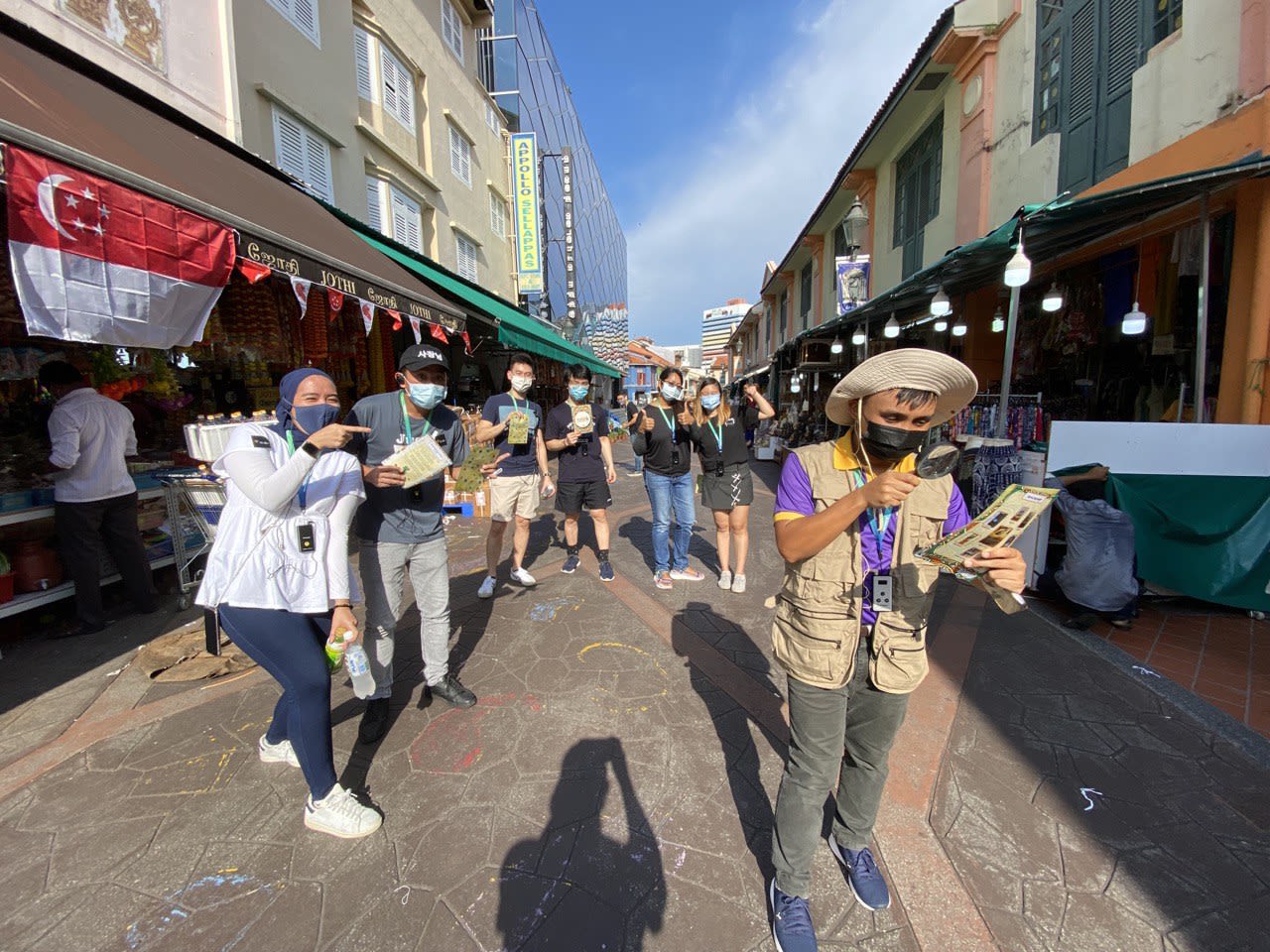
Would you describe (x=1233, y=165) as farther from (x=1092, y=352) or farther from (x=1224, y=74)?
(x=1092, y=352)

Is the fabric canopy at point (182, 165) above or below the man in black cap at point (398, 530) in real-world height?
above

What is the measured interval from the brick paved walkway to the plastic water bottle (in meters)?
→ 0.47

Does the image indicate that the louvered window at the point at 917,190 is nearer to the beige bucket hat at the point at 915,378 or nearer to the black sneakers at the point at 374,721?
the beige bucket hat at the point at 915,378

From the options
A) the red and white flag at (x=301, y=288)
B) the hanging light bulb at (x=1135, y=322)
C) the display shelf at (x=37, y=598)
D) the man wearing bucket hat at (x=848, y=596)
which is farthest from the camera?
the hanging light bulb at (x=1135, y=322)

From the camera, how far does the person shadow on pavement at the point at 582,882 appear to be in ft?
Answer: 5.74

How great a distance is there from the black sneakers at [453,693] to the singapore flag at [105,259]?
9.51ft

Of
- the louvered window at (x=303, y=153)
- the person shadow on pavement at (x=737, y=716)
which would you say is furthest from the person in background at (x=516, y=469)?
the louvered window at (x=303, y=153)

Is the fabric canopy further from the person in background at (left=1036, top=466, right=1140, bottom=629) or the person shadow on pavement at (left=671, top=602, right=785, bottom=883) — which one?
the person in background at (left=1036, top=466, right=1140, bottom=629)

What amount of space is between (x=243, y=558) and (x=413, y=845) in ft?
4.41

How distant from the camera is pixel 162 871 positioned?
1990 millimetres

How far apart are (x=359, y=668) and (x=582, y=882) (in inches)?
49.9

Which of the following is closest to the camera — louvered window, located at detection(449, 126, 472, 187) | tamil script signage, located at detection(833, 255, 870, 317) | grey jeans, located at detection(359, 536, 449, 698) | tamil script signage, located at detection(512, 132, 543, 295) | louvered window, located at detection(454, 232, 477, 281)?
grey jeans, located at detection(359, 536, 449, 698)

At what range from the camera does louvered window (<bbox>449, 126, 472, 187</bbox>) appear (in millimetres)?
13068

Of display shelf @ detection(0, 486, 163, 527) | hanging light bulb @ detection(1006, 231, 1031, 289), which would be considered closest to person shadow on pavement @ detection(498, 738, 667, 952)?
display shelf @ detection(0, 486, 163, 527)
